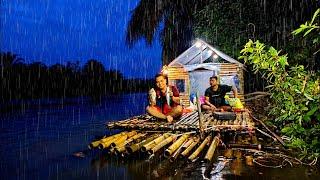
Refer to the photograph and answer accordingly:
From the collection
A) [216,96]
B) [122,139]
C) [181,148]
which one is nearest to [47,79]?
[216,96]

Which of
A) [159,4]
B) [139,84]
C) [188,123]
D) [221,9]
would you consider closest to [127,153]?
[188,123]

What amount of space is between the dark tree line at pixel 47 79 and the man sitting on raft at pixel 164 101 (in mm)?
27006

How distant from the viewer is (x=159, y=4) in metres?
16.0

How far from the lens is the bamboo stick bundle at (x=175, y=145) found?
646 centimetres

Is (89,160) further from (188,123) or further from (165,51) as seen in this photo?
(165,51)

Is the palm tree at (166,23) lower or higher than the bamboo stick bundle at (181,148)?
higher

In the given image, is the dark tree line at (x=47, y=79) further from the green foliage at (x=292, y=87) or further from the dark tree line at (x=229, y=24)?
the green foliage at (x=292, y=87)

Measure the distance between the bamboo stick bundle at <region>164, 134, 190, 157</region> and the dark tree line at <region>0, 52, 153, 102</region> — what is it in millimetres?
28749

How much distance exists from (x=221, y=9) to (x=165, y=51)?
545 cm

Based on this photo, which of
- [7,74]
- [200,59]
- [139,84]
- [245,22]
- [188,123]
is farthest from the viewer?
[139,84]

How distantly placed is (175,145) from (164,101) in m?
2.52

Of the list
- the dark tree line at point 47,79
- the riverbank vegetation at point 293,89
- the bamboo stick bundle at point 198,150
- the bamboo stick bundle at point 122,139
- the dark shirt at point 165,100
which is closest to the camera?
the riverbank vegetation at point 293,89

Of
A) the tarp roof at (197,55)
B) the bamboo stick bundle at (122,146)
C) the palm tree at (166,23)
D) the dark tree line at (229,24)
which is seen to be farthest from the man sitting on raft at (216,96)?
the palm tree at (166,23)

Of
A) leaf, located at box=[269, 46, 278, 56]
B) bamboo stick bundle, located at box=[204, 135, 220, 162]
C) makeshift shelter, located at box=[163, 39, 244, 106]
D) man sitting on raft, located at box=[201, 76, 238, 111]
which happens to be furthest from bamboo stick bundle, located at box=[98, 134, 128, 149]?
makeshift shelter, located at box=[163, 39, 244, 106]
